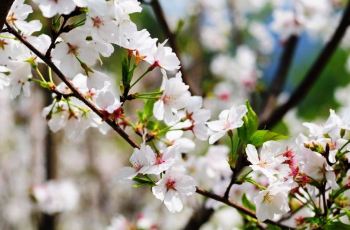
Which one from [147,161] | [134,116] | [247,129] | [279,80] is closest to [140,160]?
[147,161]

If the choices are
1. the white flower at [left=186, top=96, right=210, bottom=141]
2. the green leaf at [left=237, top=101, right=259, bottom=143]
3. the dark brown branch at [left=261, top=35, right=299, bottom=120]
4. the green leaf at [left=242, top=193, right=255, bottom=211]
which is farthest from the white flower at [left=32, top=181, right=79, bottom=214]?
the green leaf at [left=237, top=101, right=259, bottom=143]

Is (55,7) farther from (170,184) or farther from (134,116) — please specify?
(134,116)

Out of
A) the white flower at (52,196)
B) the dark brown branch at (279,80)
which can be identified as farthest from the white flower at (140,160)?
the white flower at (52,196)

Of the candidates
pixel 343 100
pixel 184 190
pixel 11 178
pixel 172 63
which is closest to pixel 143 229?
pixel 184 190

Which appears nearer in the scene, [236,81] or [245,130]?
[245,130]

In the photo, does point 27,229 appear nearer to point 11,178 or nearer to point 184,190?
point 11,178

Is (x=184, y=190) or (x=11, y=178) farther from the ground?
(x=184, y=190)

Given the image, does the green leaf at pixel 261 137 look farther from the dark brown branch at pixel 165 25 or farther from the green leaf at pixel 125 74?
the dark brown branch at pixel 165 25
